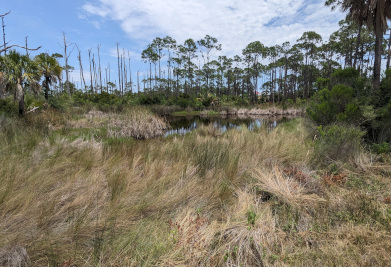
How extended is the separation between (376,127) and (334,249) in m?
6.07

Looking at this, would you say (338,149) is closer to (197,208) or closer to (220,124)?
(197,208)

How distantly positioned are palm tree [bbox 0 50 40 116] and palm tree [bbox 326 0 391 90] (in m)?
14.9

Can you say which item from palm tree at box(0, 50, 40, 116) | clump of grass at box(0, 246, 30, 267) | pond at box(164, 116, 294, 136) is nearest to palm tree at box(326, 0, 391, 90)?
pond at box(164, 116, 294, 136)

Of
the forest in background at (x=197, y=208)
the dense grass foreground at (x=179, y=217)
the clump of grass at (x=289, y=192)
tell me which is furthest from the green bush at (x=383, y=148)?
the clump of grass at (x=289, y=192)

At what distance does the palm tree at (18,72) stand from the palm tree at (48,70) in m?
6.61

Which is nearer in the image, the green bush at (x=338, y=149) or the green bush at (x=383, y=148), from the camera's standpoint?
the green bush at (x=338, y=149)

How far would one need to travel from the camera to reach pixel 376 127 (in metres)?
5.89

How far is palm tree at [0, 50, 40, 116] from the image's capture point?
8.72 metres

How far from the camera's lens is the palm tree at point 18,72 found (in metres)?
8.72

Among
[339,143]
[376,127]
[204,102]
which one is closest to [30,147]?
[339,143]

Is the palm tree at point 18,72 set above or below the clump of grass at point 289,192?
above

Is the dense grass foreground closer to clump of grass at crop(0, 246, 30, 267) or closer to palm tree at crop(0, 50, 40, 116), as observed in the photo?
clump of grass at crop(0, 246, 30, 267)

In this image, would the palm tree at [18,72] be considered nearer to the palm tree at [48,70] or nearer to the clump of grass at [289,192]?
the palm tree at [48,70]

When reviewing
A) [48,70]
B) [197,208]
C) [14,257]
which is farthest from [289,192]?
[48,70]
